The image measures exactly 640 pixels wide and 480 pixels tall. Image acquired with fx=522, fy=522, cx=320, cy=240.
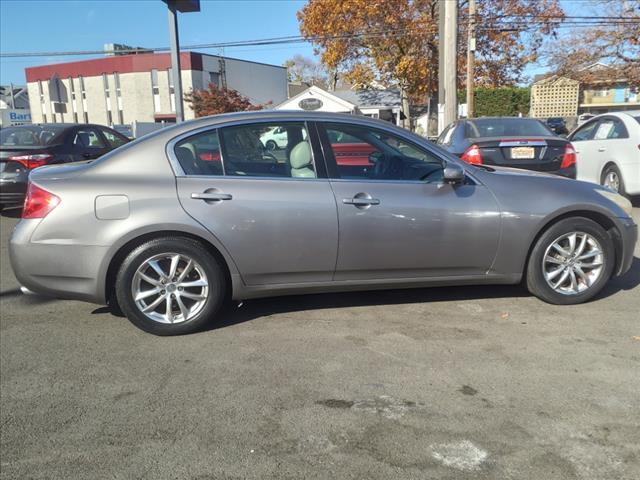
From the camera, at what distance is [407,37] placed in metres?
28.8

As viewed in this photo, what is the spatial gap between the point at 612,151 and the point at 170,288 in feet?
25.3

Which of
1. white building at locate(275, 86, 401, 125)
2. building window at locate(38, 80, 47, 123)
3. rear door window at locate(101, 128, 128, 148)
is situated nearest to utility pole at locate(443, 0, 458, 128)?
rear door window at locate(101, 128, 128, 148)

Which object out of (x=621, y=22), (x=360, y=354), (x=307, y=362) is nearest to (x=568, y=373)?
(x=360, y=354)

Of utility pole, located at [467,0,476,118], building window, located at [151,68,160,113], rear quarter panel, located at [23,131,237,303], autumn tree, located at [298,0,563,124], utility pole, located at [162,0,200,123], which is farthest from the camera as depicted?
building window, located at [151,68,160,113]

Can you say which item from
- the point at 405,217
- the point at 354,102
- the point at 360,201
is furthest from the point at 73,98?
the point at 405,217

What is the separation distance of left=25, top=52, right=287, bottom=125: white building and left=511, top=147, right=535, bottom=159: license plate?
37568 mm

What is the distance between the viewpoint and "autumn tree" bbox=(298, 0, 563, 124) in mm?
28500

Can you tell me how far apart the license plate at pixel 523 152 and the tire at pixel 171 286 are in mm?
5229

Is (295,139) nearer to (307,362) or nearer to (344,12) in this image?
(307,362)

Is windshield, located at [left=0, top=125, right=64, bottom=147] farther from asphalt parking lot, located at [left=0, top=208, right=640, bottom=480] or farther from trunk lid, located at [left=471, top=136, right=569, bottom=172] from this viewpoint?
A: trunk lid, located at [left=471, top=136, right=569, bottom=172]

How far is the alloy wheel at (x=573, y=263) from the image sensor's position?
4246mm

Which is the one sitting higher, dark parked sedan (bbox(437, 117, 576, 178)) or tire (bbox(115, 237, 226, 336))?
dark parked sedan (bbox(437, 117, 576, 178))

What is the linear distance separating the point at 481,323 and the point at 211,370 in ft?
6.73

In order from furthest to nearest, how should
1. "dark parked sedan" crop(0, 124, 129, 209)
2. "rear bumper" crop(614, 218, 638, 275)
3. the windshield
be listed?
the windshield
"dark parked sedan" crop(0, 124, 129, 209)
"rear bumper" crop(614, 218, 638, 275)
